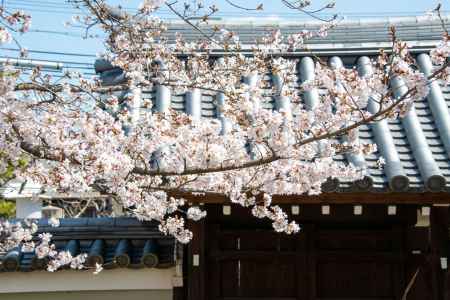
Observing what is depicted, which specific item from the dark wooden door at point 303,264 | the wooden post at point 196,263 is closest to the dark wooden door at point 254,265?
the dark wooden door at point 303,264

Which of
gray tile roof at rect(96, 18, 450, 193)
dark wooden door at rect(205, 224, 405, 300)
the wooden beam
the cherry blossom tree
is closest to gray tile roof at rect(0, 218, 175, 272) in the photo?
dark wooden door at rect(205, 224, 405, 300)

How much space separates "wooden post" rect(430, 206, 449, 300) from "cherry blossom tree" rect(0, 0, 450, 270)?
159cm

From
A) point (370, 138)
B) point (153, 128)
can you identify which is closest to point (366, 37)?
point (370, 138)

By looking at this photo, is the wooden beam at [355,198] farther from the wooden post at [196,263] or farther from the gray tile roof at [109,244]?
the gray tile roof at [109,244]

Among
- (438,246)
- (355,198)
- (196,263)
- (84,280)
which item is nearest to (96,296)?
(84,280)

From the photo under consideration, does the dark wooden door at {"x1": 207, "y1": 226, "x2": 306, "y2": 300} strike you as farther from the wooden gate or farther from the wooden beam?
the wooden beam

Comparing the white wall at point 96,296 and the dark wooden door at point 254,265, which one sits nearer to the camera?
the dark wooden door at point 254,265

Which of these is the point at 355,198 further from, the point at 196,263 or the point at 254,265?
the point at 196,263

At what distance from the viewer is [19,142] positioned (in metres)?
3.33

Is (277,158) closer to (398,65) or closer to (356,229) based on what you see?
(398,65)

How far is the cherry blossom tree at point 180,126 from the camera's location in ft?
10.8

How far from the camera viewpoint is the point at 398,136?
6.00m

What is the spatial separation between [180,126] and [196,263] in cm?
226

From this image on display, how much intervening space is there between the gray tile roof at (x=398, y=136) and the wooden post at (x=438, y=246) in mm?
447
